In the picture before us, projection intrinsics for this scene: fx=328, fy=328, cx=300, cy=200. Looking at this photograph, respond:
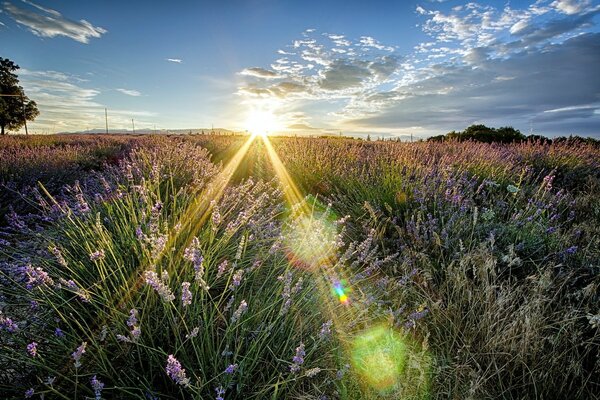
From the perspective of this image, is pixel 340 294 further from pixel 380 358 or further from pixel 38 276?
pixel 38 276

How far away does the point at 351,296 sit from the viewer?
2.25 meters

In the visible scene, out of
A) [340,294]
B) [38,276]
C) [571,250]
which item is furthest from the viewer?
[571,250]

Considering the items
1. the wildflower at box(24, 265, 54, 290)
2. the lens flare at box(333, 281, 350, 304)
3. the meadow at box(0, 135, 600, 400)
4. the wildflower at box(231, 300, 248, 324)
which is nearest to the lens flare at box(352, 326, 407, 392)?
the meadow at box(0, 135, 600, 400)

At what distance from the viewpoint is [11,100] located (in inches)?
1449


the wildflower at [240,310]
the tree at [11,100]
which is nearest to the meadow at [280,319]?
the wildflower at [240,310]

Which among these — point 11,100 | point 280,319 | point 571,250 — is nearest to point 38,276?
point 280,319

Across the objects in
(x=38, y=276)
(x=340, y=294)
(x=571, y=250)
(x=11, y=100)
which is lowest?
(x=340, y=294)

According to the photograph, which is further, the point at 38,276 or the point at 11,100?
the point at 11,100

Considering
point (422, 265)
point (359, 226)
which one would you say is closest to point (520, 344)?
point (422, 265)

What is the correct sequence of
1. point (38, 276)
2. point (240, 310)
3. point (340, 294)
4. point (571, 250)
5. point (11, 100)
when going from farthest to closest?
point (11, 100)
point (571, 250)
point (340, 294)
point (38, 276)
point (240, 310)

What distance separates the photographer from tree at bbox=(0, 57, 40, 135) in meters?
36.1

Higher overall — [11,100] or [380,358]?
[11,100]

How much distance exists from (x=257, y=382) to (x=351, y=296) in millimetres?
950

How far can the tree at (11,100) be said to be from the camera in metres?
36.1
